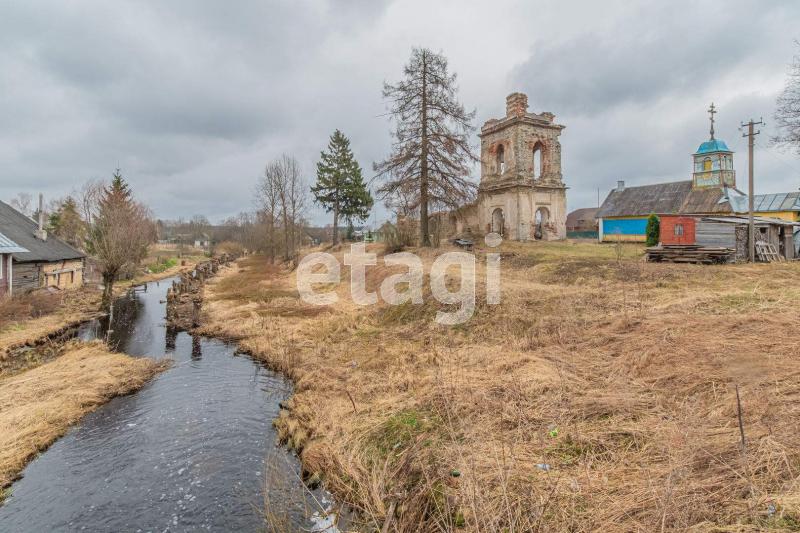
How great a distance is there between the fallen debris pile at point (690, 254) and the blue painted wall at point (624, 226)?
18892 millimetres

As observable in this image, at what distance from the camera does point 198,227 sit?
9619 centimetres

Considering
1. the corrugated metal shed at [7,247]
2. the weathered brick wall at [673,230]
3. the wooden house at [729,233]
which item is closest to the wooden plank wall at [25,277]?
the corrugated metal shed at [7,247]

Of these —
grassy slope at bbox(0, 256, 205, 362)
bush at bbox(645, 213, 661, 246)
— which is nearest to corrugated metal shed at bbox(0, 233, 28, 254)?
grassy slope at bbox(0, 256, 205, 362)

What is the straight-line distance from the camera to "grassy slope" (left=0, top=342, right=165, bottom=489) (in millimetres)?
6578

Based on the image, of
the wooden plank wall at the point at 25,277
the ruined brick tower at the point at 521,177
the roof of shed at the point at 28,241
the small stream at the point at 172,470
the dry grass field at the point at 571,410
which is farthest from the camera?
the ruined brick tower at the point at 521,177

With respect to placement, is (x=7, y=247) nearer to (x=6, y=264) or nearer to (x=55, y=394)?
(x=6, y=264)

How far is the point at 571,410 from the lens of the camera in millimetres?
5816

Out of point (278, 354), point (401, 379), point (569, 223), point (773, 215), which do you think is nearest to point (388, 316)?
point (278, 354)

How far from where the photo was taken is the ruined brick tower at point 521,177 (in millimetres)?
25750

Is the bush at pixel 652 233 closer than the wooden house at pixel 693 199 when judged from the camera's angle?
Yes

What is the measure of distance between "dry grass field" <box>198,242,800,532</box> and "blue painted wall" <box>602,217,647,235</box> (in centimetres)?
2205

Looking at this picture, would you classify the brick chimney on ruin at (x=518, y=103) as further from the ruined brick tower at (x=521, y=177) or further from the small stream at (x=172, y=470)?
the small stream at (x=172, y=470)

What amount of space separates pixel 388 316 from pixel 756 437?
34.9 feet

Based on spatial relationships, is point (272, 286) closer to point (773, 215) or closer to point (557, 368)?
point (557, 368)
